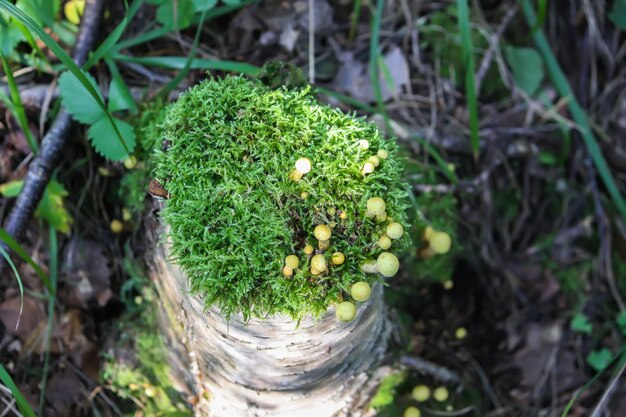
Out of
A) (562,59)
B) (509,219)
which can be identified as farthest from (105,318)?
(562,59)

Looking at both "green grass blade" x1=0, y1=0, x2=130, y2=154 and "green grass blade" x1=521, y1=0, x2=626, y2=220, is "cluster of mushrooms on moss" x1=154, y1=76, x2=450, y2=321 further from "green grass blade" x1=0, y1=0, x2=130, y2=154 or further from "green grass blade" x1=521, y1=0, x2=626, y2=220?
"green grass blade" x1=521, y1=0, x2=626, y2=220

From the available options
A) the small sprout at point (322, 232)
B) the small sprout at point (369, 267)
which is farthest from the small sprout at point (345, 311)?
the small sprout at point (322, 232)

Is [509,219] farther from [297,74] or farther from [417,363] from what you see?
Answer: [297,74]

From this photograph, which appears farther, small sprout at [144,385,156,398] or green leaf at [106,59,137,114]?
small sprout at [144,385,156,398]

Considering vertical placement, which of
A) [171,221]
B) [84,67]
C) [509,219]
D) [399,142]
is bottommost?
[171,221]

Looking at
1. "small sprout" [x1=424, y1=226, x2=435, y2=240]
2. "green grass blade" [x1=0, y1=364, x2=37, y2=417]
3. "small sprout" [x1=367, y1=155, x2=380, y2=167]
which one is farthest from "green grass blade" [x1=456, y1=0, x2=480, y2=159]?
"green grass blade" [x1=0, y1=364, x2=37, y2=417]

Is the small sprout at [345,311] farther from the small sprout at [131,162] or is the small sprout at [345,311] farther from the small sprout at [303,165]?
the small sprout at [131,162]
